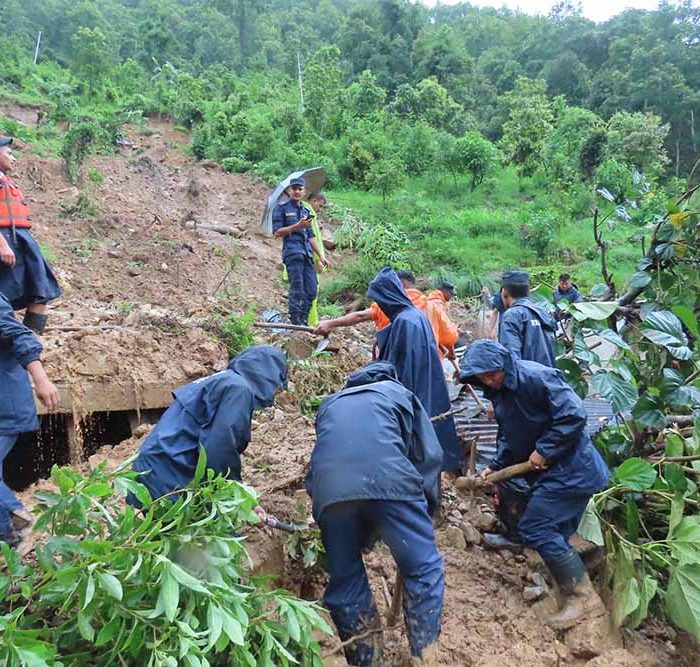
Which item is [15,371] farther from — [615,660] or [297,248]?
[297,248]

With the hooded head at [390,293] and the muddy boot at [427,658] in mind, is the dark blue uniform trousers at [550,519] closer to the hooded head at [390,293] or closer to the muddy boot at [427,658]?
the muddy boot at [427,658]

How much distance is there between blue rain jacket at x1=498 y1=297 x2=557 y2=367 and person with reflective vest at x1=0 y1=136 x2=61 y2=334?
9.95 feet

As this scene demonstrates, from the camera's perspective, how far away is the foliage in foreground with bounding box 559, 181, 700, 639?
3109mm

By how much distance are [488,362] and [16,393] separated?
2.36 metres

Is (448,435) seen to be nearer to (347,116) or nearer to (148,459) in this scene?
(148,459)

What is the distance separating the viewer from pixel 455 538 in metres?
3.83

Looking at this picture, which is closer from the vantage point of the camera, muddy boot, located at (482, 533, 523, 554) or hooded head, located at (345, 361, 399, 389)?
hooded head, located at (345, 361, 399, 389)

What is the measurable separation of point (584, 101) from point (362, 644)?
100ft

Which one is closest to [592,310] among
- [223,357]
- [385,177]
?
[223,357]

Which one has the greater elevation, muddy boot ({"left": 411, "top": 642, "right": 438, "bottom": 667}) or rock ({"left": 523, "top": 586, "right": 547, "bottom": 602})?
muddy boot ({"left": 411, "top": 642, "right": 438, "bottom": 667})

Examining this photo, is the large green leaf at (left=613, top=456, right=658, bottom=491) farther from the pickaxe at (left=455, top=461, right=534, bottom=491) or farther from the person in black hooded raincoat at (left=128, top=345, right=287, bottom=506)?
the person in black hooded raincoat at (left=128, top=345, right=287, bottom=506)

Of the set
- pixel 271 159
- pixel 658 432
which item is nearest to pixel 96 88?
pixel 271 159

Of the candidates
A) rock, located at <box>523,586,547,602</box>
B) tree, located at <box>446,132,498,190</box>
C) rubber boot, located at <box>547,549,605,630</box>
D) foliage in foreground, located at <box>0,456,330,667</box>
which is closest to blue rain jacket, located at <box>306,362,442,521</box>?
foliage in foreground, located at <box>0,456,330,667</box>

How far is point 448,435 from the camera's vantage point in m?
4.24
